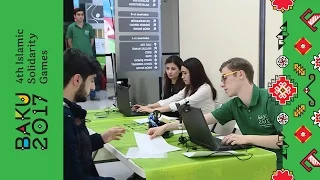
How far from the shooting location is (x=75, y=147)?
1.51 metres

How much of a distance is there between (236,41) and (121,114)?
3.98ft

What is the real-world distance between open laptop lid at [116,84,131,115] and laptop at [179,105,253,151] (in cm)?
112

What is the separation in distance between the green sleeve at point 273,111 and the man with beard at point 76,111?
39.5 inches

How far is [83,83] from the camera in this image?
1654mm

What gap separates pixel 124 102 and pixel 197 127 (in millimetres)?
1397

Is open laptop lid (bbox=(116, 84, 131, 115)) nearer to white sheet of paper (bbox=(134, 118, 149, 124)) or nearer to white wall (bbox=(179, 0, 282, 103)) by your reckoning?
white sheet of paper (bbox=(134, 118, 149, 124))

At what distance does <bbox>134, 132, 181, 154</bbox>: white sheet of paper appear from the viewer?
6.24 feet
